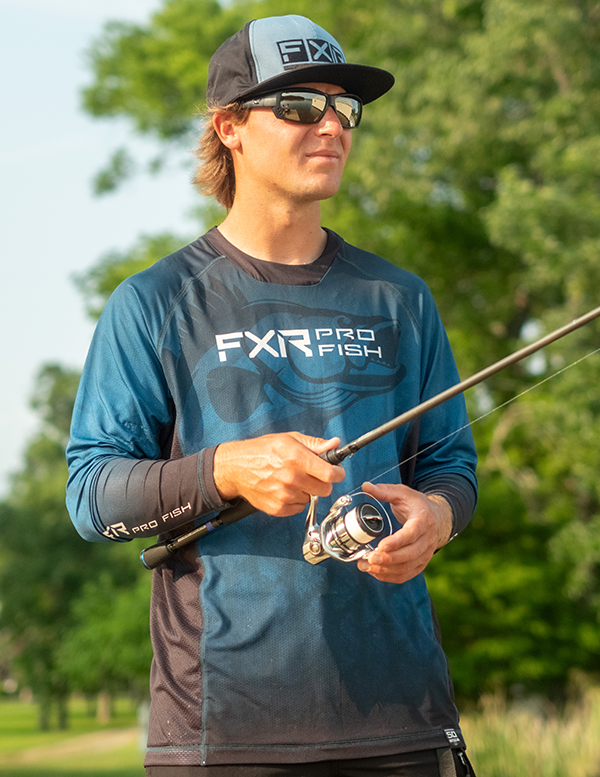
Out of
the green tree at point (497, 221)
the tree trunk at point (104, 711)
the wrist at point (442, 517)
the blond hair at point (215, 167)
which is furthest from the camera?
the tree trunk at point (104, 711)

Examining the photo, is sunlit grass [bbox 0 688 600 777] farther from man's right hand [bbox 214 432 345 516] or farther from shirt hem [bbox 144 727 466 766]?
man's right hand [bbox 214 432 345 516]

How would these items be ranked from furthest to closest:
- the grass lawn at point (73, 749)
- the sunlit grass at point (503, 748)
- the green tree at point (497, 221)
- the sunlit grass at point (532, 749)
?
the grass lawn at point (73, 749), the green tree at point (497, 221), the sunlit grass at point (503, 748), the sunlit grass at point (532, 749)

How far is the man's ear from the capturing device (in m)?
2.35

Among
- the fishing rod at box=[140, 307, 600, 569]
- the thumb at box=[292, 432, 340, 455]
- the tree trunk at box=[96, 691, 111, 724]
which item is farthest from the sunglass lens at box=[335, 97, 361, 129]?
the tree trunk at box=[96, 691, 111, 724]

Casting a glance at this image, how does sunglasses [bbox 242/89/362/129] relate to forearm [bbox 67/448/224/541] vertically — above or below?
above

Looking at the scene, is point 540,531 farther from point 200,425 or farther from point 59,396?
point 59,396

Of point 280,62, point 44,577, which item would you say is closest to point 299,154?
point 280,62

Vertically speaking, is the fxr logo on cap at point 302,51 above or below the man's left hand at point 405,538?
above

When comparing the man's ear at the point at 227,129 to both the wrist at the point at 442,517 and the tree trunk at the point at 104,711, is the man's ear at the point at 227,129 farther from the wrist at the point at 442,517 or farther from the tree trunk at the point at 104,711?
the tree trunk at the point at 104,711

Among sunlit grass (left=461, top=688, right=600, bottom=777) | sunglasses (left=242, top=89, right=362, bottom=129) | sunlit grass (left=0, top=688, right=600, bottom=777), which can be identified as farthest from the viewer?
sunlit grass (left=0, top=688, right=600, bottom=777)

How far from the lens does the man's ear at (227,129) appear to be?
235 cm

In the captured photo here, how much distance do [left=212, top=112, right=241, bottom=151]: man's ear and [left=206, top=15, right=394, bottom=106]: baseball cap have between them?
0.14 ft

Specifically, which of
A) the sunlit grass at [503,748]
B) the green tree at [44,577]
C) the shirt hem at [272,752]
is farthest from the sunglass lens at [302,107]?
the green tree at [44,577]

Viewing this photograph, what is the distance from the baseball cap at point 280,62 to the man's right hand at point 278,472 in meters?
0.98
